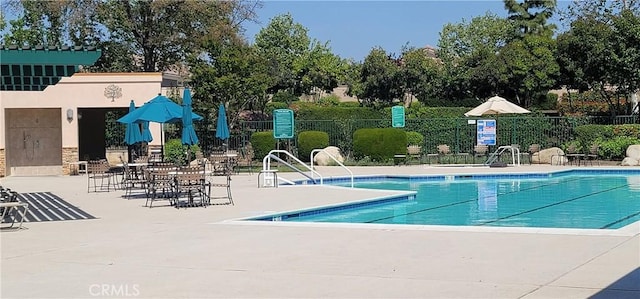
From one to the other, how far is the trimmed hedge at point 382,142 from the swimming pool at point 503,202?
17.0 ft

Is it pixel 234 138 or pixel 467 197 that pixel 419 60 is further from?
pixel 467 197

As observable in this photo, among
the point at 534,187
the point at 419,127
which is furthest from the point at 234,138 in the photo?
the point at 534,187

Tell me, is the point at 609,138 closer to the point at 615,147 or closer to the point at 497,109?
the point at 615,147

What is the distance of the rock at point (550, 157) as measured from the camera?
1117 inches

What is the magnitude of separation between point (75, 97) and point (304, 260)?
20.0 m

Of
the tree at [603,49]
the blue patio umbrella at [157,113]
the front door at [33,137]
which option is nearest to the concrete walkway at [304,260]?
the blue patio umbrella at [157,113]

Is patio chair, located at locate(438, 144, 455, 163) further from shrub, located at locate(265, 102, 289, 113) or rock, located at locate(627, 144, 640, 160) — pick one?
shrub, located at locate(265, 102, 289, 113)

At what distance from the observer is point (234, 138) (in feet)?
102

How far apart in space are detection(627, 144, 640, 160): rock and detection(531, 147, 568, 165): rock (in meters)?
2.16

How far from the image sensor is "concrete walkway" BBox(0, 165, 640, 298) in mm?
6862

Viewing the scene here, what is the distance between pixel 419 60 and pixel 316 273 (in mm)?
37839

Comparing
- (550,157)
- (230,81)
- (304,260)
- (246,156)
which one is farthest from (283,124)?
(304,260)

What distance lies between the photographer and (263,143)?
2962 cm

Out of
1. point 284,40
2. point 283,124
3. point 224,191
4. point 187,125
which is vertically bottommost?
point 224,191
